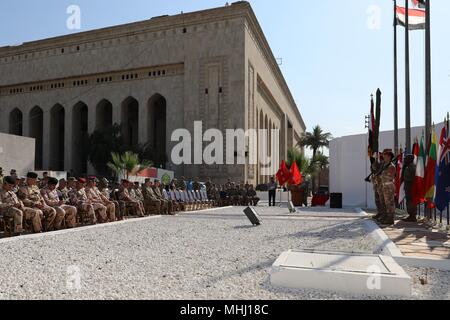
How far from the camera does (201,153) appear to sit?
30500 mm

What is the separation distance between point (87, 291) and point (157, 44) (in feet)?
102

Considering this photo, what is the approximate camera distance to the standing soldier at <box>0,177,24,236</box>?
23.9ft

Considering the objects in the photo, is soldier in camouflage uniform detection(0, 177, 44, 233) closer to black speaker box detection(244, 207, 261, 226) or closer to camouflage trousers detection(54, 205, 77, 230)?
camouflage trousers detection(54, 205, 77, 230)

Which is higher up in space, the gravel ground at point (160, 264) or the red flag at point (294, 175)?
the red flag at point (294, 175)

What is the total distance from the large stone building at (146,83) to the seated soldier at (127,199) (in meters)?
17.8

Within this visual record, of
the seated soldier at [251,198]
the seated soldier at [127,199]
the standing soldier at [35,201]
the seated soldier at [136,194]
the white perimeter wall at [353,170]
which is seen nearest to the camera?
the standing soldier at [35,201]

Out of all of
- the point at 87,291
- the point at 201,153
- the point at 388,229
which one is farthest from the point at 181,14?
the point at 87,291

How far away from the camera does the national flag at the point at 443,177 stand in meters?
8.67

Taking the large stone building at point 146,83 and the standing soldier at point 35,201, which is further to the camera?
the large stone building at point 146,83

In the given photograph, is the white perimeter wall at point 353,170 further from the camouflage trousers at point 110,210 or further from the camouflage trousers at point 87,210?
the camouflage trousers at point 87,210

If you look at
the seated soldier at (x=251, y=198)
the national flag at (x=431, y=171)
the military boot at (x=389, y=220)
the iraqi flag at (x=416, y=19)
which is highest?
the iraqi flag at (x=416, y=19)

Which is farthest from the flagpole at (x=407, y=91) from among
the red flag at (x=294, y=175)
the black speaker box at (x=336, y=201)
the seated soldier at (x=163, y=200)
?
the seated soldier at (x=163, y=200)

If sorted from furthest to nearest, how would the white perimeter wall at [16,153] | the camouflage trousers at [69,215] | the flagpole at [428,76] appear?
the white perimeter wall at [16,153], the flagpole at [428,76], the camouflage trousers at [69,215]
